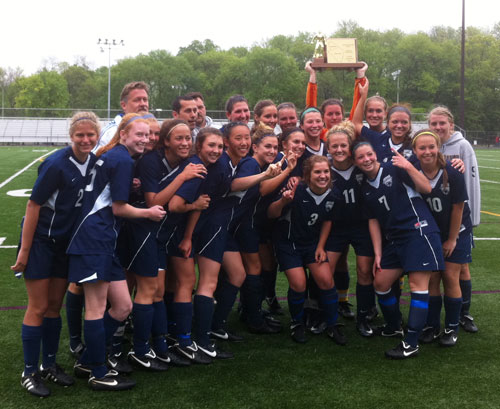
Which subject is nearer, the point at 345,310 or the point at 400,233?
the point at 400,233

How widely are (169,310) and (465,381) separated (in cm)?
204

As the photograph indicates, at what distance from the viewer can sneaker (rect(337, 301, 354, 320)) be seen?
475cm

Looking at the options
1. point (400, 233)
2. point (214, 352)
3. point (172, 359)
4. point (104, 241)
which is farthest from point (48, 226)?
point (400, 233)

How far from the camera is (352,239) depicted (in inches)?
172

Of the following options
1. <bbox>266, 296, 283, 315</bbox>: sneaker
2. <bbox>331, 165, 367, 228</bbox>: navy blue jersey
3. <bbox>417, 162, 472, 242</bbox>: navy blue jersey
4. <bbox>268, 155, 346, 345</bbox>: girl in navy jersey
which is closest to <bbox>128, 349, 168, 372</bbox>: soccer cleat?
<bbox>268, 155, 346, 345</bbox>: girl in navy jersey

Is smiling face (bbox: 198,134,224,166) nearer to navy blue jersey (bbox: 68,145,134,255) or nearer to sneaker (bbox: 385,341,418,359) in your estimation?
navy blue jersey (bbox: 68,145,134,255)

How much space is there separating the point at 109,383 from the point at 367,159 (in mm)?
2289

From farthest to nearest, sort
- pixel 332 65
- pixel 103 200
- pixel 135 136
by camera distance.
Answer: pixel 332 65
pixel 135 136
pixel 103 200

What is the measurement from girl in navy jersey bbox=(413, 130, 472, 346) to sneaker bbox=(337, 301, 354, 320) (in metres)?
0.73

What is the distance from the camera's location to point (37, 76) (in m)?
61.1

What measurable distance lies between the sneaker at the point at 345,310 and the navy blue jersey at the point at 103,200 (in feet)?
7.75

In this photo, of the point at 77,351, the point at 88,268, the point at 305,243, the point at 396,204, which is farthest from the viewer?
the point at 305,243

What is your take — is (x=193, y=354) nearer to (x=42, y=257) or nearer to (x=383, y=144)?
(x=42, y=257)

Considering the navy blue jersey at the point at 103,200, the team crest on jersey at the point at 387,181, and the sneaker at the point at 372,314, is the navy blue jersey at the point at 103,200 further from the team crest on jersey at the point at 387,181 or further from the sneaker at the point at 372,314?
the sneaker at the point at 372,314
